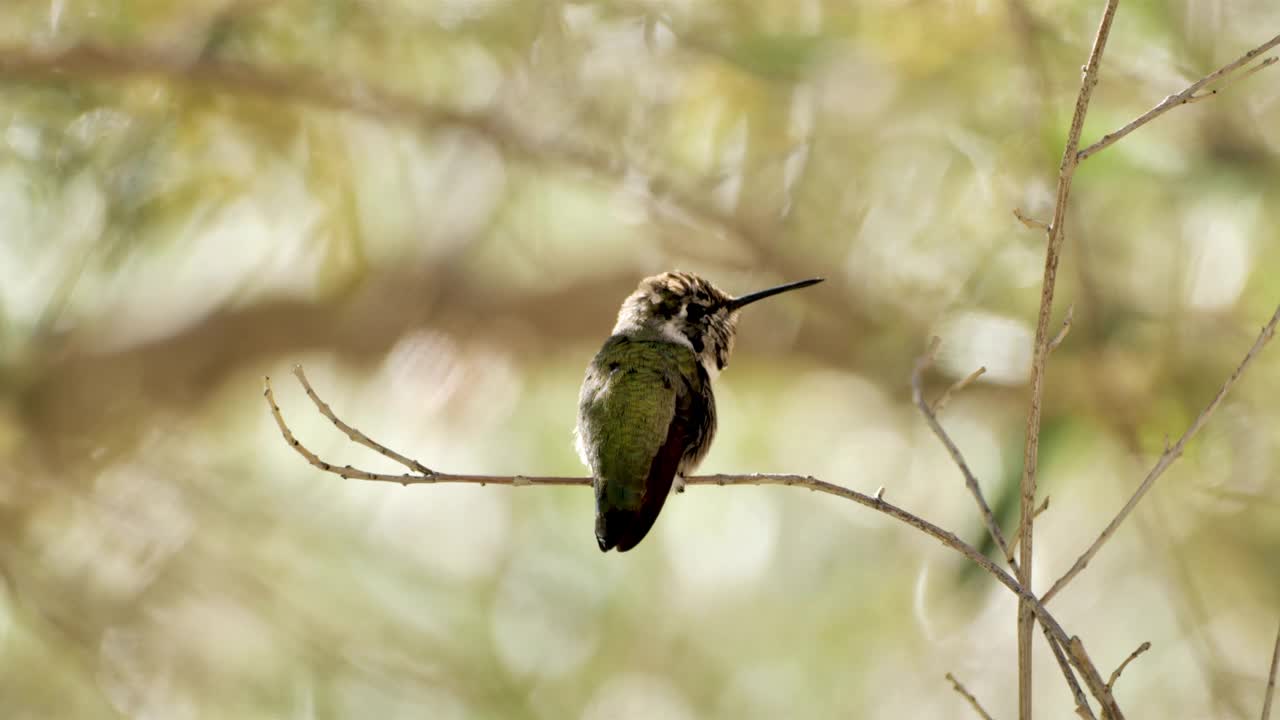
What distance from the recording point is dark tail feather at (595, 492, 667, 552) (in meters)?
2.76

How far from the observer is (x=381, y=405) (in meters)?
5.94

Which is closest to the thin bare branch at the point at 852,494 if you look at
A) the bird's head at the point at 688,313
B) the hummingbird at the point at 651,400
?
the hummingbird at the point at 651,400

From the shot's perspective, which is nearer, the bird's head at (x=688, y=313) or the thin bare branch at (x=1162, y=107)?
the thin bare branch at (x=1162, y=107)

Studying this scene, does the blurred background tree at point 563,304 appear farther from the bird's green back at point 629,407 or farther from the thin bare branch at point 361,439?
the thin bare branch at point 361,439

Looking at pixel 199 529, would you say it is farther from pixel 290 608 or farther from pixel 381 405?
pixel 381 405

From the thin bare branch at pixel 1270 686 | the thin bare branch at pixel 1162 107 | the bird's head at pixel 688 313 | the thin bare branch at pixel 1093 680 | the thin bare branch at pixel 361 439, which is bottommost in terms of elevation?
the thin bare branch at pixel 1093 680

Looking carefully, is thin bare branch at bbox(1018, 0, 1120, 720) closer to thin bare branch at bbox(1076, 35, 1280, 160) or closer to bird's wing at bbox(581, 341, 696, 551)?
thin bare branch at bbox(1076, 35, 1280, 160)

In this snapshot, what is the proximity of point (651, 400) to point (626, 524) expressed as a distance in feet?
1.40

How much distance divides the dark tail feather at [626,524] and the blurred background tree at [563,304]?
1.81 m

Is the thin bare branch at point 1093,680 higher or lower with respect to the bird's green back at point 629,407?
lower

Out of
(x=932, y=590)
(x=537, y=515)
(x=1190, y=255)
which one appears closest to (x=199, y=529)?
(x=537, y=515)

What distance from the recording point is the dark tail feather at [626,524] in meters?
2.76

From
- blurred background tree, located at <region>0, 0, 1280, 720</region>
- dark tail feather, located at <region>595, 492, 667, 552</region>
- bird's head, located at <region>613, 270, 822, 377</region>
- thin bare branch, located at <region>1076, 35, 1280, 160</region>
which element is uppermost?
blurred background tree, located at <region>0, 0, 1280, 720</region>

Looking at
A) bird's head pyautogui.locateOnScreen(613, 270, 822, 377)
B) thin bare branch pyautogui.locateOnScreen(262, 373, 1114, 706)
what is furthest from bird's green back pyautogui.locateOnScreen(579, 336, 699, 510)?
thin bare branch pyautogui.locateOnScreen(262, 373, 1114, 706)
